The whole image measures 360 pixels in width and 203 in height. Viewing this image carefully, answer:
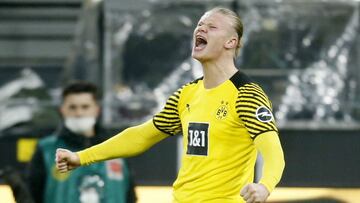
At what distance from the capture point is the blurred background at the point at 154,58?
32.4 feet

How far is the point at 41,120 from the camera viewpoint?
31.9 feet

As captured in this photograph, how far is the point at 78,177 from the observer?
237 inches

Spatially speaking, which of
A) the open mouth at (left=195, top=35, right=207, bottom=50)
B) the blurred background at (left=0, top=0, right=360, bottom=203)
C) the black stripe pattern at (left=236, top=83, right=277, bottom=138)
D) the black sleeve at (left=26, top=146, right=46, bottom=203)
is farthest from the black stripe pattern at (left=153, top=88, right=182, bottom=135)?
the blurred background at (left=0, top=0, right=360, bottom=203)

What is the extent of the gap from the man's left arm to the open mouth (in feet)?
1.61

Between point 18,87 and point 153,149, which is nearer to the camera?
point 153,149

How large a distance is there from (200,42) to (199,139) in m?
0.40

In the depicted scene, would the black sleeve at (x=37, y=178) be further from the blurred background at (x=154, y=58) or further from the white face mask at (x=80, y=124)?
the blurred background at (x=154, y=58)

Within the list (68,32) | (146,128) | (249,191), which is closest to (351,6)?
(68,32)

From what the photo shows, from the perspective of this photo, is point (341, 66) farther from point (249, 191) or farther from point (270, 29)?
point (249, 191)

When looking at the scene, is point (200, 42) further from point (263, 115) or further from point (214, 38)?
point (263, 115)

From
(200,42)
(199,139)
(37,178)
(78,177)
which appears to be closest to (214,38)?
(200,42)

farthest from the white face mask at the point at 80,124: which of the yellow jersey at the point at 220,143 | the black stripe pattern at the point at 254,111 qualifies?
the black stripe pattern at the point at 254,111

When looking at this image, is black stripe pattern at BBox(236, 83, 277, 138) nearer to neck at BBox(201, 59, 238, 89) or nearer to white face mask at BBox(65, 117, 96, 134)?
neck at BBox(201, 59, 238, 89)

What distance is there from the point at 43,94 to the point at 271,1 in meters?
2.07
